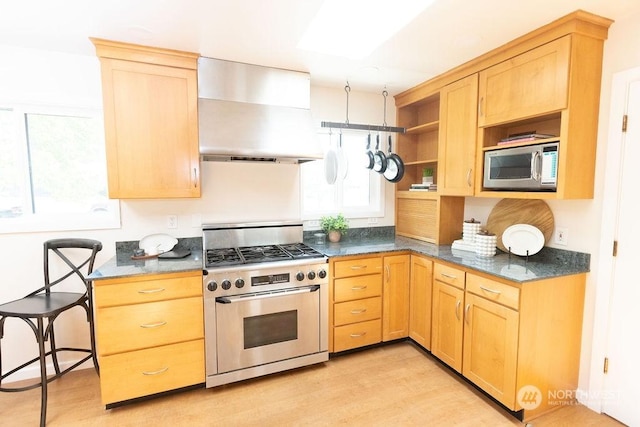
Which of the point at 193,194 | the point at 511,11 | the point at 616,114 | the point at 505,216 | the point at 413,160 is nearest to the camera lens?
the point at 511,11

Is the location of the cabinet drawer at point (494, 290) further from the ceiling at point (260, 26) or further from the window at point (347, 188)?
the ceiling at point (260, 26)

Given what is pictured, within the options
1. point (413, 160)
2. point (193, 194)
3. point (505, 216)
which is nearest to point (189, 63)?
point (193, 194)

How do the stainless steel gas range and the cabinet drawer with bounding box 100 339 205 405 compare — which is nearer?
the cabinet drawer with bounding box 100 339 205 405

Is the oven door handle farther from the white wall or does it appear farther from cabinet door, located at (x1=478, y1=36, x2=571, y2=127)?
cabinet door, located at (x1=478, y1=36, x2=571, y2=127)

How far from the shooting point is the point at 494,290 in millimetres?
1984

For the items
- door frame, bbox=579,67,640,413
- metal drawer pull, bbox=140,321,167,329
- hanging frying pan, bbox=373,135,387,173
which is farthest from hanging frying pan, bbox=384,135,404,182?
metal drawer pull, bbox=140,321,167,329

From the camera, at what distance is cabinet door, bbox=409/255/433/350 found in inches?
101

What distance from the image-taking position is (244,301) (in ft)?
7.23

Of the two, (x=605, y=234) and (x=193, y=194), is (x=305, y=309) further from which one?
(x=605, y=234)

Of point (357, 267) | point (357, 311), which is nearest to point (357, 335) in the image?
point (357, 311)

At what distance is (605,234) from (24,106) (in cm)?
400

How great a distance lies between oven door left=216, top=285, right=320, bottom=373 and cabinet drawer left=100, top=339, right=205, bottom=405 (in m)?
0.18

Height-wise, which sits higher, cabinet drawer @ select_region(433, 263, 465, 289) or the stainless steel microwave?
the stainless steel microwave

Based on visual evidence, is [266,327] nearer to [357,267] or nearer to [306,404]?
[306,404]
